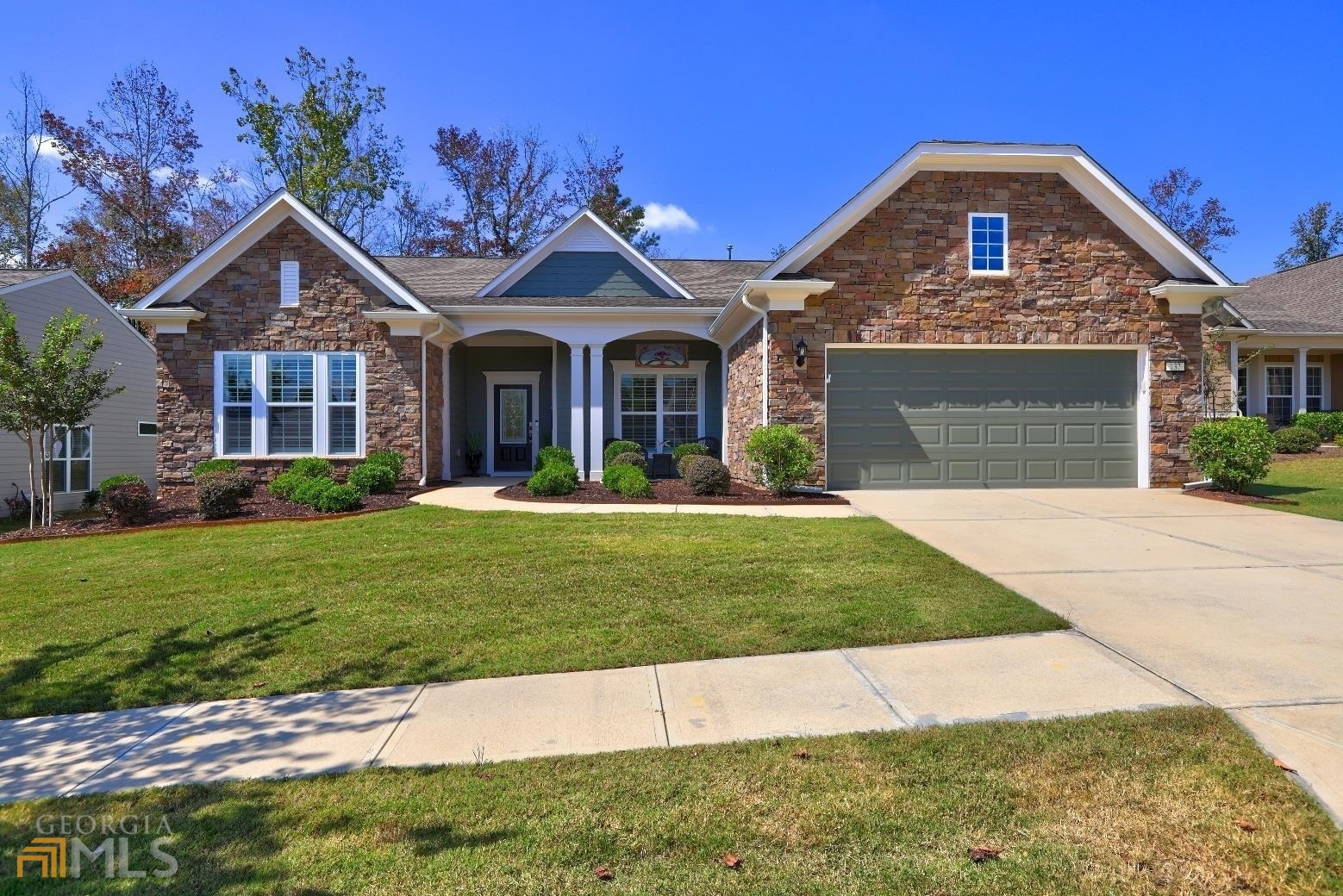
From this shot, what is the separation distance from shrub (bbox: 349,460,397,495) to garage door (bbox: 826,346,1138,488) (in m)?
7.58

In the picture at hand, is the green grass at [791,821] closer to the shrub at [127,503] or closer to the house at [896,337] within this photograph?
the house at [896,337]

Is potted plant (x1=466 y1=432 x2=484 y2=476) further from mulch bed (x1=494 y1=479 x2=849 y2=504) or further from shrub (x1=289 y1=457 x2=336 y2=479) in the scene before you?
mulch bed (x1=494 y1=479 x2=849 y2=504)

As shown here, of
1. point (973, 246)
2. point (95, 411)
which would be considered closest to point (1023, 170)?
point (973, 246)

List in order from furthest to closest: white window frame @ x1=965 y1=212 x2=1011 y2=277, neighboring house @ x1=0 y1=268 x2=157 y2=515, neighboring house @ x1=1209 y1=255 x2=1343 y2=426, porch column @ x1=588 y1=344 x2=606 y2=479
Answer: neighboring house @ x1=1209 y1=255 x2=1343 y2=426 < neighboring house @ x1=0 y1=268 x2=157 y2=515 < porch column @ x1=588 y1=344 x2=606 y2=479 < white window frame @ x1=965 y1=212 x2=1011 y2=277

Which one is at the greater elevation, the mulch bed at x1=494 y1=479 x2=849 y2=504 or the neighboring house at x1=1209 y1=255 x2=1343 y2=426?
the neighboring house at x1=1209 y1=255 x2=1343 y2=426

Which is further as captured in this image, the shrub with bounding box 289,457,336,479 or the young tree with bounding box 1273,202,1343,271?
the young tree with bounding box 1273,202,1343,271

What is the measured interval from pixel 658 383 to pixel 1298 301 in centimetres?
2094

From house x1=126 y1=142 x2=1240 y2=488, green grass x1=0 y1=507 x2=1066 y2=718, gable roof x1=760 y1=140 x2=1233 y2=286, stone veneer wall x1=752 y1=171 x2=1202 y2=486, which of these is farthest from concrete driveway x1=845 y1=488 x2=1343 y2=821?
gable roof x1=760 y1=140 x2=1233 y2=286

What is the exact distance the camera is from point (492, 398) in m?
17.1

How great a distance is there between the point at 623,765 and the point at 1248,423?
1197 centimetres

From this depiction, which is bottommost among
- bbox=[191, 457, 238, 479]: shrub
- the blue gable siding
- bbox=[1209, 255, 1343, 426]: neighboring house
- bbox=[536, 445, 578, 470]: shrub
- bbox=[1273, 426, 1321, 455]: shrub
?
bbox=[191, 457, 238, 479]: shrub

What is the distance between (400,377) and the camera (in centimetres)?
1343

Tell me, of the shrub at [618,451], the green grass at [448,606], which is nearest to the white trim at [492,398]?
the shrub at [618,451]

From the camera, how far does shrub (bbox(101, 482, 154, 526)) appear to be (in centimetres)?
1034
